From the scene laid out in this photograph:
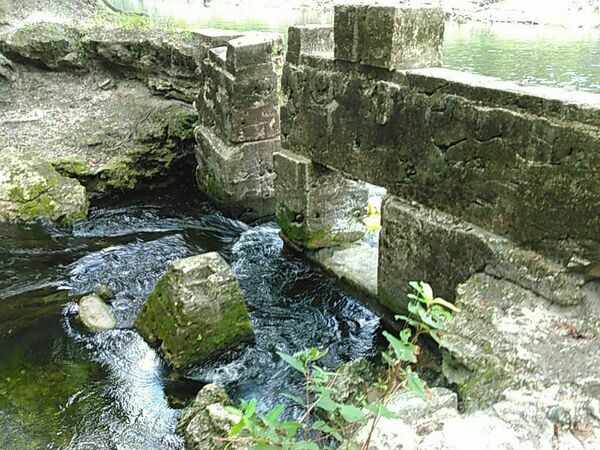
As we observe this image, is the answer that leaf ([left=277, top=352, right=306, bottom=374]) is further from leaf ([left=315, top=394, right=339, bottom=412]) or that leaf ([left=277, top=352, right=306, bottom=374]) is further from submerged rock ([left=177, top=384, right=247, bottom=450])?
submerged rock ([left=177, top=384, right=247, bottom=450])

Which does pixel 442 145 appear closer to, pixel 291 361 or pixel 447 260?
pixel 447 260

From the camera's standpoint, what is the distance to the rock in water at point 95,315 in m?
4.82

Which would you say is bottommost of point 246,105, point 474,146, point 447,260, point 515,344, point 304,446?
point 447,260

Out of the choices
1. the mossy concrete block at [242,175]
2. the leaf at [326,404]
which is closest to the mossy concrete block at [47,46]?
the mossy concrete block at [242,175]

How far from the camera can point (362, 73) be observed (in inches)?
175

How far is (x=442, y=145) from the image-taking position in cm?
388

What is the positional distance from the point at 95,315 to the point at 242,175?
2571 mm

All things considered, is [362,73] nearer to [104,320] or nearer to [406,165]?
[406,165]

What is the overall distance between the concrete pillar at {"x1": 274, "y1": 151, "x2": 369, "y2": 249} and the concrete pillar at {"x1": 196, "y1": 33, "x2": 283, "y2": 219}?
41.1 inches

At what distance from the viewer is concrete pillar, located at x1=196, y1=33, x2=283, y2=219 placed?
6.45m

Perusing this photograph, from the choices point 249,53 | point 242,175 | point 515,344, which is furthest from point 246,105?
point 515,344

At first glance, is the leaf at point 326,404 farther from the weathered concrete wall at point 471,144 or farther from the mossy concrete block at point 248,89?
the mossy concrete block at point 248,89

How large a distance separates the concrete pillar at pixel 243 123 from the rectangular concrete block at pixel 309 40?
3.79 feet

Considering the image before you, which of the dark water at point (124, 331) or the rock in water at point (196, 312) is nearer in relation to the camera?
the dark water at point (124, 331)
